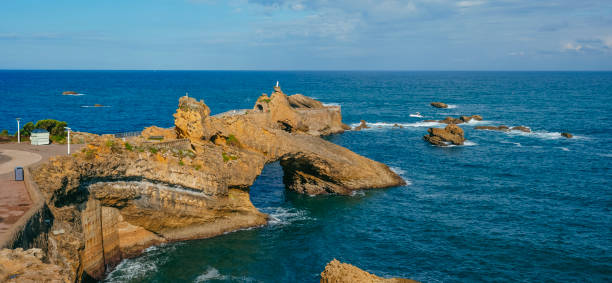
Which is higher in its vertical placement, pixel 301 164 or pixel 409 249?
pixel 301 164

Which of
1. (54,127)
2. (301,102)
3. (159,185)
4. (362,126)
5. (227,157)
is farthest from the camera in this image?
(301,102)

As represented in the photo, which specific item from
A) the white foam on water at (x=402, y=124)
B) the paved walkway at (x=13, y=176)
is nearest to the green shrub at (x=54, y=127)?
the paved walkway at (x=13, y=176)

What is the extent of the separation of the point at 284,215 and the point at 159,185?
12.4m

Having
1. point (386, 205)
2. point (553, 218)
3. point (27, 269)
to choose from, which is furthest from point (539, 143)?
point (27, 269)

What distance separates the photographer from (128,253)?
31.2 m

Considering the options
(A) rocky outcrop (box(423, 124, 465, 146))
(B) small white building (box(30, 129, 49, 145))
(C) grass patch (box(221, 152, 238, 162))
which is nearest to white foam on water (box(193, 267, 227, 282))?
(C) grass patch (box(221, 152, 238, 162))

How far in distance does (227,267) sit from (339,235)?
9972mm

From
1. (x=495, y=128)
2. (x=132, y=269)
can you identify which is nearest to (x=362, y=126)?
(x=495, y=128)

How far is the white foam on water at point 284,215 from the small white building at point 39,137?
1884cm

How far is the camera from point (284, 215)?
4012 centimetres

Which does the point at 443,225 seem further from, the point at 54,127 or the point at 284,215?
the point at 54,127

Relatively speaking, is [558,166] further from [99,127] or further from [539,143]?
[99,127]

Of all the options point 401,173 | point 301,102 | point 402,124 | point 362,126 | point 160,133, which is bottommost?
point 401,173

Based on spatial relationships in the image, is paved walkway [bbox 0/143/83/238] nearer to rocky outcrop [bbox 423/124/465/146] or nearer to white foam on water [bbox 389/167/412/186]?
white foam on water [bbox 389/167/412/186]
